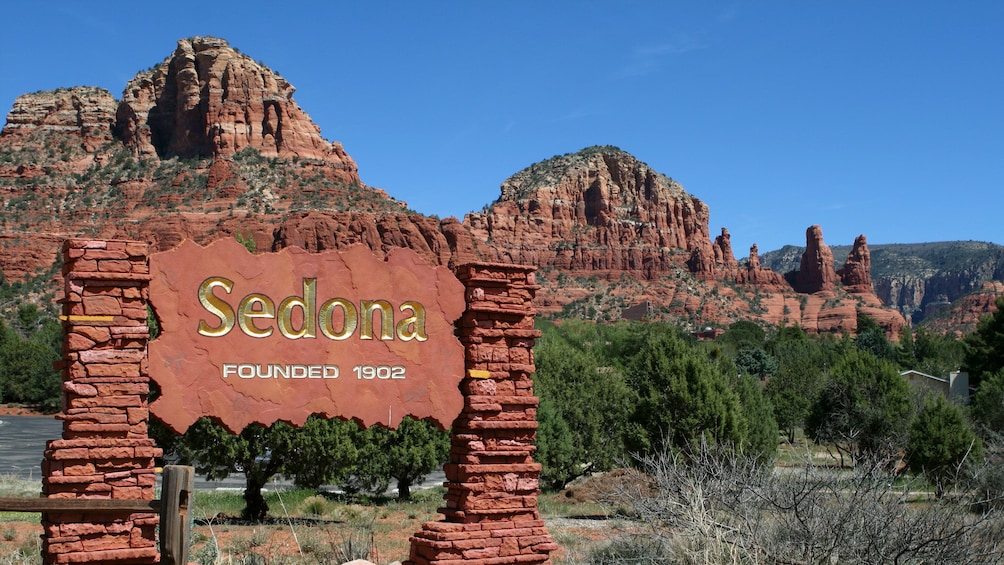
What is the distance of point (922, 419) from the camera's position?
29125mm

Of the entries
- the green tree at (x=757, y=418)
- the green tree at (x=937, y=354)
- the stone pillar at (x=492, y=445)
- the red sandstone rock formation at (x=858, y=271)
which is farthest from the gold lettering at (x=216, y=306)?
the red sandstone rock formation at (x=858, y=271)

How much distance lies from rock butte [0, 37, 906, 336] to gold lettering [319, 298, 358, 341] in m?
51.4

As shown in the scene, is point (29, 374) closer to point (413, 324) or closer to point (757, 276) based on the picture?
point (413, 324)

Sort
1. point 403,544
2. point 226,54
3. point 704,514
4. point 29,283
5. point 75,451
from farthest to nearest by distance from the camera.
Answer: point 226,54 < point 29,283 < point 403,544 < point 704,514 < point 75,451

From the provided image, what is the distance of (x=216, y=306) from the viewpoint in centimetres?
981

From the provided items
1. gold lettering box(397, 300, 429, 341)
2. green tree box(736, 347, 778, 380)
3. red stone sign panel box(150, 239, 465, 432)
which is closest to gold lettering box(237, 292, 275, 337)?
red stone sign panel box(150, 239, 465, 432)

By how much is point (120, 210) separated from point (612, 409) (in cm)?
7743

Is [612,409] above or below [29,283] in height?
below

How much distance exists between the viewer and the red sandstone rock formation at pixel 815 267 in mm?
158000

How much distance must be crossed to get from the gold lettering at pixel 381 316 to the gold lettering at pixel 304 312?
561 mm

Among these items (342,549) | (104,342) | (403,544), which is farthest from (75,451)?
(403,544)

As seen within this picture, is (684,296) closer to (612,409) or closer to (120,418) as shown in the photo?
(612,409)

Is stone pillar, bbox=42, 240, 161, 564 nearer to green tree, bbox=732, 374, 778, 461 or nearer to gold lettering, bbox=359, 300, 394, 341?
gold lettering, bbox=359, 300, 394, 341

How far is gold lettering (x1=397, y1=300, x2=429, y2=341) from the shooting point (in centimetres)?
1074
